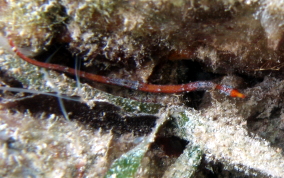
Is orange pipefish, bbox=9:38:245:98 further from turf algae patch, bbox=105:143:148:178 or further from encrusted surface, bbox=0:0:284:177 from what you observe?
turf algae patch, bbox=105:143:148:178

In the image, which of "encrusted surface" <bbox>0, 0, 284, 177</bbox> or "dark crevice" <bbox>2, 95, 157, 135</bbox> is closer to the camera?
"encrusted surface" <bbox>0, 0, 284, 177</bbox>

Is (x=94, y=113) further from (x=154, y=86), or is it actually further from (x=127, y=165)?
(x=154, y=86)

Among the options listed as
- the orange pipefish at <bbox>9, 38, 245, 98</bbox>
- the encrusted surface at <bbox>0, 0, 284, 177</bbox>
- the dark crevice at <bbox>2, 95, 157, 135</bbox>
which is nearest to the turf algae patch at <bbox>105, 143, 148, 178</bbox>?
the encrusted surface at <bbox>0, 0, 284, 177</bbox>

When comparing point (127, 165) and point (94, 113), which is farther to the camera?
point (94, 113)

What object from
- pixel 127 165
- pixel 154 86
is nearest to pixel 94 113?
pixel 127 165

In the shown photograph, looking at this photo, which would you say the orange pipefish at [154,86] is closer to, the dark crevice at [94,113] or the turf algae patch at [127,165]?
the dark crevice at [94,113]

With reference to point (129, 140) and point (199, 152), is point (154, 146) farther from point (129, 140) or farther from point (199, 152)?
point (199, 152)

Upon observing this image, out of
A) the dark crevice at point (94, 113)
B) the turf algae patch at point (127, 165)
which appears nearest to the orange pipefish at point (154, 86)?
the dark crevice at point (94, 113)

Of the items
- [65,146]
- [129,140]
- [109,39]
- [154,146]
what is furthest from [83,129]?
[109,39]

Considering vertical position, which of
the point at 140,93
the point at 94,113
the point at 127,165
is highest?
the point at 140,93

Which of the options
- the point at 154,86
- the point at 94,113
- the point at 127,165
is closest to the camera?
the point at 127,165

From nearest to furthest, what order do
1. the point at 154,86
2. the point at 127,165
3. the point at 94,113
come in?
the point at 127,165 < the point at 94,113 < the point at 154,86

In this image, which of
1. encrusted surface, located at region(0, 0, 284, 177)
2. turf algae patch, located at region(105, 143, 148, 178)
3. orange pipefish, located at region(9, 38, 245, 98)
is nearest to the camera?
encrusted surface, located at region(0, 0, 284, 177)
